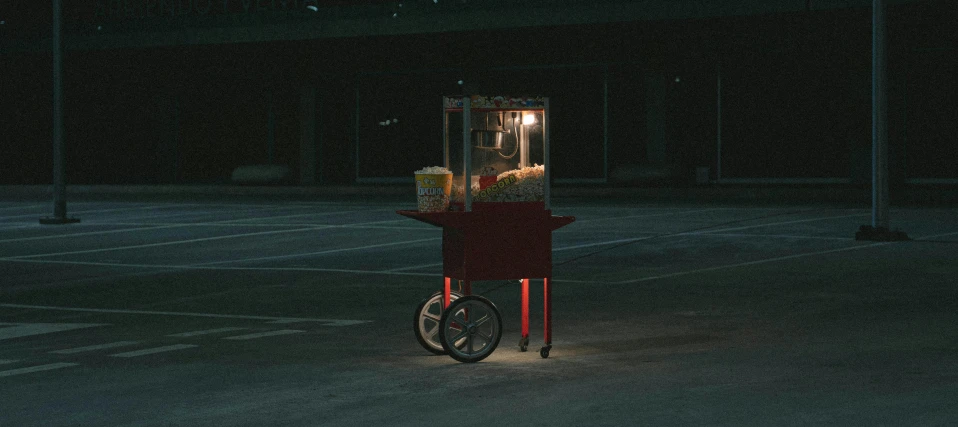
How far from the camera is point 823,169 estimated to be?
41.2 m

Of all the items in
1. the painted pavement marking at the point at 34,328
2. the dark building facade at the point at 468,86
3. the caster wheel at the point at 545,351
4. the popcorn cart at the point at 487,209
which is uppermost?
the dark building facade at the point at 468,86

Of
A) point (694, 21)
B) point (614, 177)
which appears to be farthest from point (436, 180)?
point (614, 177)

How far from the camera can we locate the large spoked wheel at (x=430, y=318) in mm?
10320

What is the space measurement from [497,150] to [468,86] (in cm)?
3596

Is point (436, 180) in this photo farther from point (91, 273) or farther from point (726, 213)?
point (726, 213)

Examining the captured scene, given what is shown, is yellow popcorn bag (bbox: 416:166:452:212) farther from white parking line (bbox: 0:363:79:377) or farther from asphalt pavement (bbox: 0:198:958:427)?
white parking line (bbox: 0:363:79:377)

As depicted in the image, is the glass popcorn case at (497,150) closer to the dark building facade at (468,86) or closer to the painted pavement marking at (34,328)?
the painted pavement marking at (34,328)

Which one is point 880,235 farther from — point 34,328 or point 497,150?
point 34,328

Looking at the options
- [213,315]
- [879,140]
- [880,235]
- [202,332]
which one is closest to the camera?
[202,332]

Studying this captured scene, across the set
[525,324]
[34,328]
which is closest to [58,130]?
[34,328]

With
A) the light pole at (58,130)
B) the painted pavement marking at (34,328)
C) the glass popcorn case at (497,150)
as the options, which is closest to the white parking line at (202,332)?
the painted pavement marking at (34,328)

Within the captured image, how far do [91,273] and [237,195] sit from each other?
26.8 m

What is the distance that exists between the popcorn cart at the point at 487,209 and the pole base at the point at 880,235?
38.2 ft

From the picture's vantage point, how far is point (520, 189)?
10.3 metres
